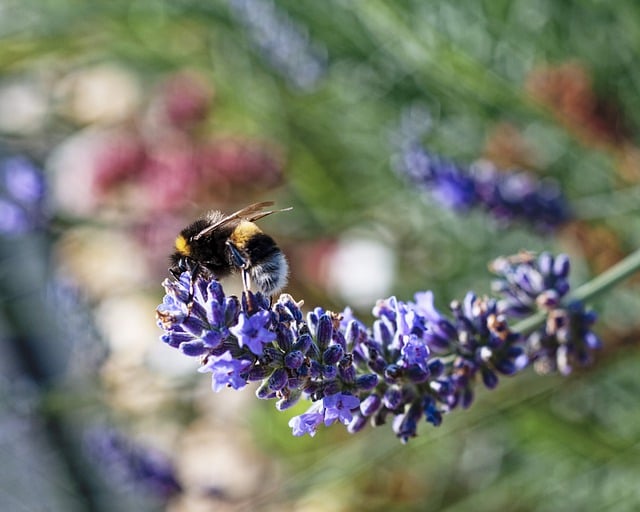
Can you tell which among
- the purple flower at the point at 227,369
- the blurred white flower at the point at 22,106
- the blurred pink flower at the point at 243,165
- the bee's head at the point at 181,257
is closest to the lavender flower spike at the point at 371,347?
the purple flower at the point at 227,369

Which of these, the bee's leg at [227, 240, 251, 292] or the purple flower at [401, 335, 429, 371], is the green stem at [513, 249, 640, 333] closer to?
the purple flower at [401, 335, 429, 371]

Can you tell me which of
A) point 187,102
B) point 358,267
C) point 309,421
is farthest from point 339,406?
point 358,267

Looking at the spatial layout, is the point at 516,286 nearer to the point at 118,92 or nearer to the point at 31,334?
the point at 31,334

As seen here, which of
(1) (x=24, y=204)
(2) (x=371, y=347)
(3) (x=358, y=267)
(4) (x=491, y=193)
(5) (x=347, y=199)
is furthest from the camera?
(3) (x=358, y=267)

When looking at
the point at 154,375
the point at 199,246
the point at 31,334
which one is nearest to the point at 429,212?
the point at 154,375

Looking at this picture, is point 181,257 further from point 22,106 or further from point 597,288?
point 22,106

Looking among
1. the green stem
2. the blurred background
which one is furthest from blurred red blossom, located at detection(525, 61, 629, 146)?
the green stem
